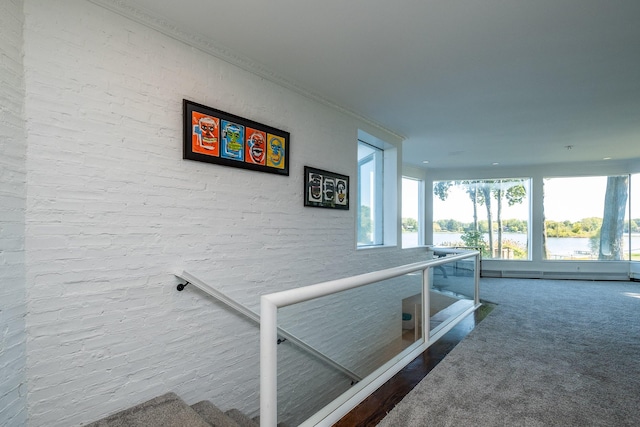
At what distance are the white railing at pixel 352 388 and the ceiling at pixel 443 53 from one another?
173 centimetres

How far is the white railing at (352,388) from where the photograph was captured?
150 centimetres

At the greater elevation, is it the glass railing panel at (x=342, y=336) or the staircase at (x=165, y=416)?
the glass railing panel at (x=342, y=336)

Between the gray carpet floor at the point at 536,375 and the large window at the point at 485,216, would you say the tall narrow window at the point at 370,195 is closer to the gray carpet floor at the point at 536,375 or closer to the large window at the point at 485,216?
the gray carpet floor at the point at 536,375

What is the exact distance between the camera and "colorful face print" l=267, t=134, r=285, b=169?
3160mm

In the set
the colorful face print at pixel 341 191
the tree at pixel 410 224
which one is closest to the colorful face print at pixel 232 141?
the colorful face print at pixel 341 191

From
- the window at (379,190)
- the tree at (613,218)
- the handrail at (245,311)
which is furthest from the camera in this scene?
the tree at (613,218)

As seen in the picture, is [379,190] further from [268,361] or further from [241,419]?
[268,361]

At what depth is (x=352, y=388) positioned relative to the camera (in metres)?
2.12

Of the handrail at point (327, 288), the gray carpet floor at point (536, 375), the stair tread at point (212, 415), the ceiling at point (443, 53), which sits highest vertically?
the ceiling at point (443, 53)

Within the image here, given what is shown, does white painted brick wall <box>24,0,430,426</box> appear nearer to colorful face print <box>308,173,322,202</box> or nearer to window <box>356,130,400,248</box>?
colorful face print <box>308,173,322,202</box>

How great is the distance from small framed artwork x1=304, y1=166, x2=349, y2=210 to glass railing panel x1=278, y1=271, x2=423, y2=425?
1.41 metres

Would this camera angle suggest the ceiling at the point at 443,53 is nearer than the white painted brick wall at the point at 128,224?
No

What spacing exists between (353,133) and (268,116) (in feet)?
5.01

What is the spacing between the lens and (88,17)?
203cm
